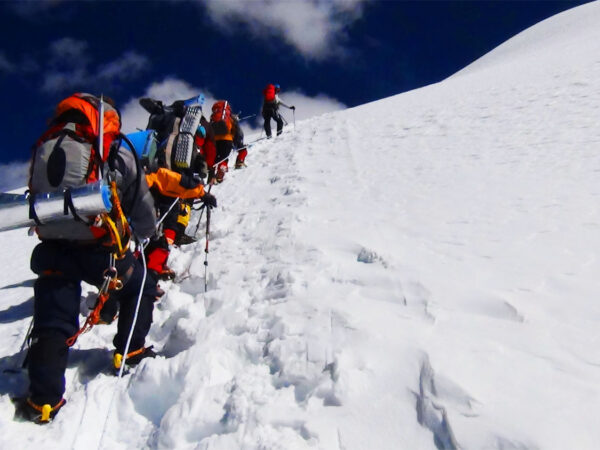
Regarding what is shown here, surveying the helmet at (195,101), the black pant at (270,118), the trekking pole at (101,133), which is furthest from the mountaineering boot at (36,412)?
the black pant at (270,118)

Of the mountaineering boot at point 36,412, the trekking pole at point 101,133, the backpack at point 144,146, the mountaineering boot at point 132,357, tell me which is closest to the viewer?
the mountaineering boot at point 36,412

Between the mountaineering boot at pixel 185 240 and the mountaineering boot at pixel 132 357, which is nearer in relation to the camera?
the mountaineering boot at pixel 132 357

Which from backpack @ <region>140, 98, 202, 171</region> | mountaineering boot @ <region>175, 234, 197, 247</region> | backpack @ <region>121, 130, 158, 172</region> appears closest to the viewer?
Answer: backpack @ <region>121, 130, 158, 172</region>

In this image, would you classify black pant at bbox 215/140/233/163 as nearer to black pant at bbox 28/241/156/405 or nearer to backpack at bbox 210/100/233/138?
backpack at bbox 210/100/233/138

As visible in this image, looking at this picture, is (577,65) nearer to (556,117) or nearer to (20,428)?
(556,117)

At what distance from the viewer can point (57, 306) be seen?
2.48m

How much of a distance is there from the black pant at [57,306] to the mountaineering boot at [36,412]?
28 millimetres

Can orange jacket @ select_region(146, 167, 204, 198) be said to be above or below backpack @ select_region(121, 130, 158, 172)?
below

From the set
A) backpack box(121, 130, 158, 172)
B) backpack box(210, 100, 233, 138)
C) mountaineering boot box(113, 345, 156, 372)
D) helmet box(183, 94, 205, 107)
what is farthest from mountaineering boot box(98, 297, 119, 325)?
backpack box(210, 100, 233, 138)

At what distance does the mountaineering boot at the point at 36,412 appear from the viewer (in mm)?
2269

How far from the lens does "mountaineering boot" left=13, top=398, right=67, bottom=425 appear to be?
7.44 ft

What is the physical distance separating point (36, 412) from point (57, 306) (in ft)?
1.78

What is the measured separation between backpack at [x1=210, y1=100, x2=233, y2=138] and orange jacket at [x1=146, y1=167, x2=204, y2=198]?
188 inches

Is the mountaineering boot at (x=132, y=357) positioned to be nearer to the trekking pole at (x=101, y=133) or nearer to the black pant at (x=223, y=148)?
the trekking pole at (x=101, y=133)
